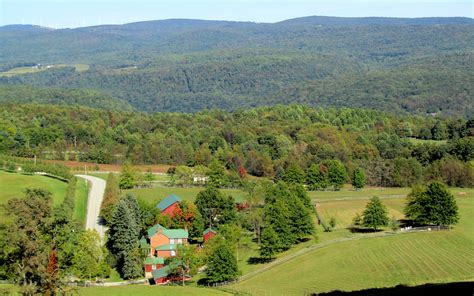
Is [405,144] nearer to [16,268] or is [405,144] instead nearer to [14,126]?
[14,126]

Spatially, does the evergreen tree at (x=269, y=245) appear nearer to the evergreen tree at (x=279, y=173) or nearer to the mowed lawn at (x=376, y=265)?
the mowed lawn at (x=376, y=265)

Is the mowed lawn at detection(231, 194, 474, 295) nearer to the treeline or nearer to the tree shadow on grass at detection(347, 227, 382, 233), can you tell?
the tree shadow on grass at detection(347, 227, 382, 233)

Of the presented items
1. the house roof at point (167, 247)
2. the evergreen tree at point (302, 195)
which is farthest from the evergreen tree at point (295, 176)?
the house roof at point (167, 247)

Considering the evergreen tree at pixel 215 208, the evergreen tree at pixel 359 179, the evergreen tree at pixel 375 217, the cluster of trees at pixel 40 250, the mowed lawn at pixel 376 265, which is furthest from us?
the evergreen tree at pixel 359 179

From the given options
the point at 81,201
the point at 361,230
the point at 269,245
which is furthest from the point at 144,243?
the point at 81,201

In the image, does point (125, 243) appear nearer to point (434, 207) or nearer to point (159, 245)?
point (159, 245)

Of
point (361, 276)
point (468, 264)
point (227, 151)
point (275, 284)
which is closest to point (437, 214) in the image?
point (468, 264)
